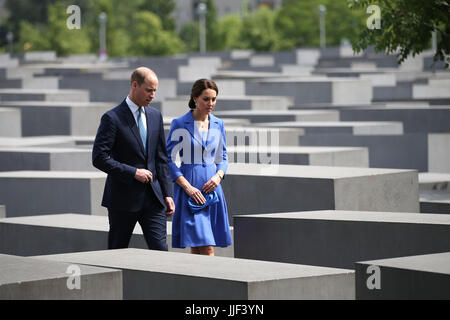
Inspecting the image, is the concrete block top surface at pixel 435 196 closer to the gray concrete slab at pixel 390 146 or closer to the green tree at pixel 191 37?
the gray concrete slab at pixel 390 146

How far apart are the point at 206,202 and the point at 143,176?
650mm

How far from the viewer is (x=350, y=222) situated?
794cm

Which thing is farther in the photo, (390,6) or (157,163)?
(390,6)

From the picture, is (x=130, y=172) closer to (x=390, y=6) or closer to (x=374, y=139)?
(x=390, y=6)

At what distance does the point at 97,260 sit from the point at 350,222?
2257 mm

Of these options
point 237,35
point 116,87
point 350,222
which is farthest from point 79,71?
Answer: point 237,35

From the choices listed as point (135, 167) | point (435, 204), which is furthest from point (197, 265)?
point (435, 204)

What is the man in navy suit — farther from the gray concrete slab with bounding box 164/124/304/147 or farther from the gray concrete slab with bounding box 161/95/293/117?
the gray concrete slab with bounding box 161/95/293/117

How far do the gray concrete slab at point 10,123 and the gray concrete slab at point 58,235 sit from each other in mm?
8929

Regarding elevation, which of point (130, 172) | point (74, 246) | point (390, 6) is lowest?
point (74, 246)

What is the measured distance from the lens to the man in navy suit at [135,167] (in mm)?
7238

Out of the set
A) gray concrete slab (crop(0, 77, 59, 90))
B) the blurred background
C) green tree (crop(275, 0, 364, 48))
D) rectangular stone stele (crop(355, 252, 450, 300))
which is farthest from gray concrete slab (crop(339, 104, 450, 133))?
green tree (crop(275, 0, 364, 48))

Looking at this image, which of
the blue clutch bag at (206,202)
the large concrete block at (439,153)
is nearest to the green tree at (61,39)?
the large concrete block at (439,153)
